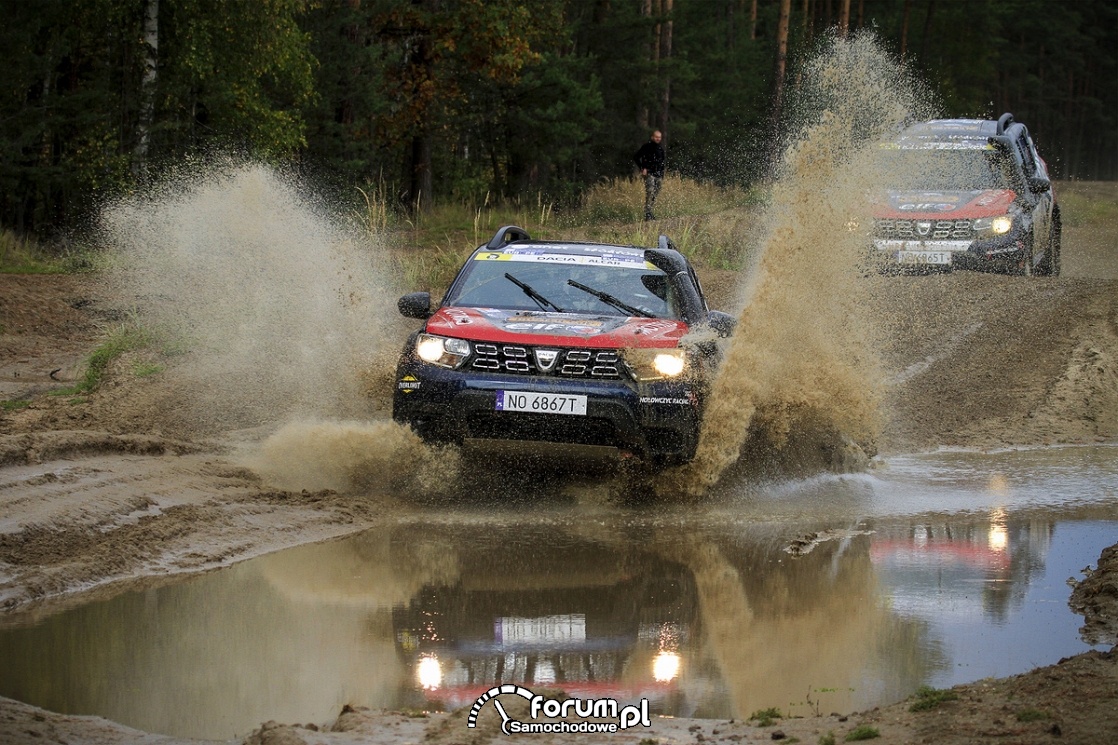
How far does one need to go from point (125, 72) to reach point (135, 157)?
2.47 metres

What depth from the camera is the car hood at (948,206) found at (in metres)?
18.6

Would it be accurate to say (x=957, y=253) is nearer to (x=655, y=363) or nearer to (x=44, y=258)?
(x=655, y=363)

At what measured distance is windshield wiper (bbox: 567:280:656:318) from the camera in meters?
9.55

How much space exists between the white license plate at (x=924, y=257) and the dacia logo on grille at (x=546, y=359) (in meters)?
A: 11.1

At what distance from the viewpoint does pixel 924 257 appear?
18.8 m

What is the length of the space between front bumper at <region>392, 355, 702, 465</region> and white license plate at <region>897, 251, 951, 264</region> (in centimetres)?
1074

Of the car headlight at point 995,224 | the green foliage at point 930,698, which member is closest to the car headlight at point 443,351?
the green foliage at point 930,698

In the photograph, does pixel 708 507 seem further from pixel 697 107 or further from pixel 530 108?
pixel 697 107

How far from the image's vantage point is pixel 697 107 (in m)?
50.1

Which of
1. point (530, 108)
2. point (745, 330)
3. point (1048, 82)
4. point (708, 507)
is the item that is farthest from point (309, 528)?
point (1048, 82)

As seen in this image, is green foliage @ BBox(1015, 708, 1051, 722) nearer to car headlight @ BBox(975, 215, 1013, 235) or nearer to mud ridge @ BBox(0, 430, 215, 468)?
mud ridge @ BBox(0, 430, 215, 468)

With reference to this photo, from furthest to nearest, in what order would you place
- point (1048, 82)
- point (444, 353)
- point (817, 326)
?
point (1048, 82) → point (817, 326) → point (444, 353)

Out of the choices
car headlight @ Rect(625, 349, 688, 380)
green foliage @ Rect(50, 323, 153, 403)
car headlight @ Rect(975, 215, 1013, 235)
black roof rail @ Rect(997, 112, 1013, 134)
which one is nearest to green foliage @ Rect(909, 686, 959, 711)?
car headlight @ Rect(625, 349, 688, 380)

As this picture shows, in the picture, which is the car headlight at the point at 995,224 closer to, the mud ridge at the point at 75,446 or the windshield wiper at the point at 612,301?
the windshield wiper at the point at 612,301
